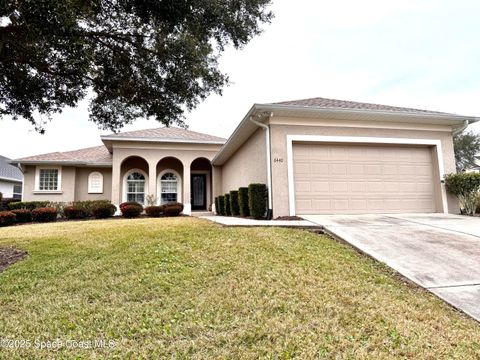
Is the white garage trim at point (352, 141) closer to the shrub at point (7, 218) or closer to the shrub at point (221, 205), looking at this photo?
the shrub at point (221, 205)

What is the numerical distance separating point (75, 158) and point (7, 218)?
5501 millimetres

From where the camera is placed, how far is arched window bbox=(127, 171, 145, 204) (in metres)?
17.2

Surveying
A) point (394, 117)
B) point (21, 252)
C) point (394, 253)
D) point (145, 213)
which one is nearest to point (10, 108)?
point (21, 252)

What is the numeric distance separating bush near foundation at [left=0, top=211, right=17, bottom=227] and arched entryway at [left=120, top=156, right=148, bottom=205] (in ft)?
17.6

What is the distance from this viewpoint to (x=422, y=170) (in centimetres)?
999

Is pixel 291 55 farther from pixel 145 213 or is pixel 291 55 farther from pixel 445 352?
pixel 445 352

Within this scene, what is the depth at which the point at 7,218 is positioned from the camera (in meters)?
12.5

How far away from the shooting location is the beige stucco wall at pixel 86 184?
17.1 m

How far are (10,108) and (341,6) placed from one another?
9079mm

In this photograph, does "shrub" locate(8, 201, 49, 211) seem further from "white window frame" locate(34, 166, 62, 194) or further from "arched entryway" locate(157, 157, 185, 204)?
"arched entryway" locate(157, 157, 185, 204)

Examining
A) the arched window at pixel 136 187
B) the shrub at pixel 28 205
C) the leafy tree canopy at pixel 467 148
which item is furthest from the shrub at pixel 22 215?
the leafy tree canopy at pixel 467 148

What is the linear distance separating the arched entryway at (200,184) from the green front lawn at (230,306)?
44.2 ft

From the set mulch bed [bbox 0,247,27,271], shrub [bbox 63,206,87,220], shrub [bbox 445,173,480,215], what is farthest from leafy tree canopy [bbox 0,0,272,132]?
shrub [bbox 63,206,87,220]

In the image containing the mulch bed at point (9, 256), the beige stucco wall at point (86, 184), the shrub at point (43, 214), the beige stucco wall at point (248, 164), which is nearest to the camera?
the mulch bed at point (9, 256)
